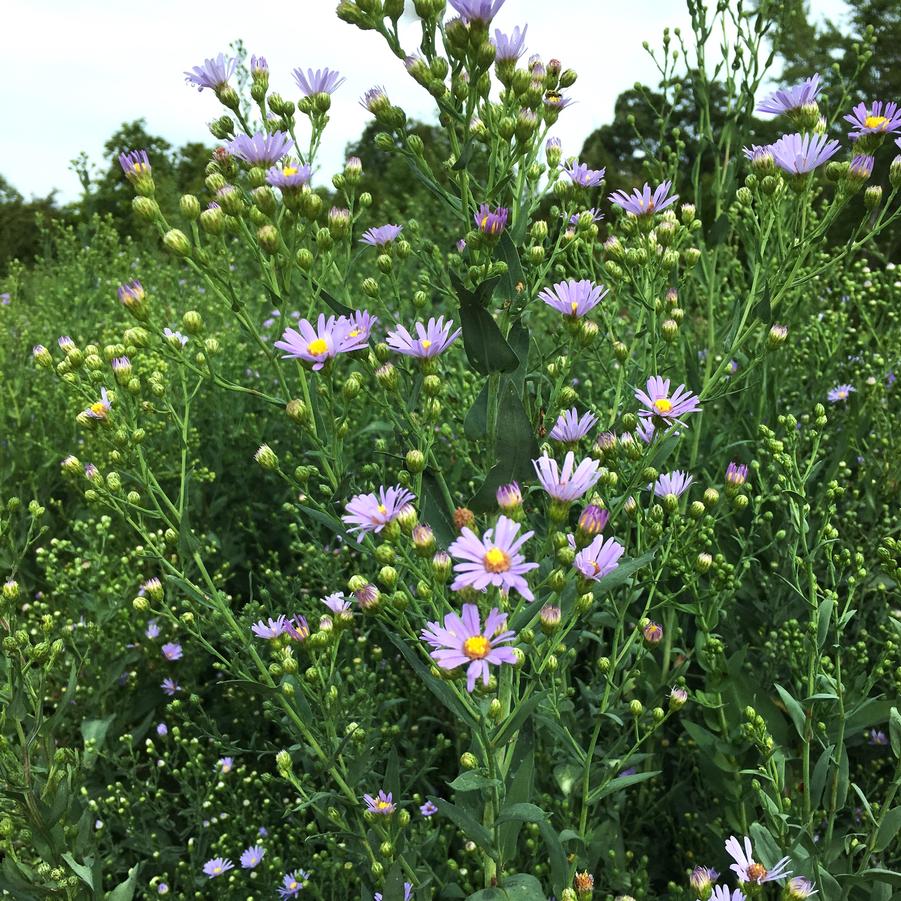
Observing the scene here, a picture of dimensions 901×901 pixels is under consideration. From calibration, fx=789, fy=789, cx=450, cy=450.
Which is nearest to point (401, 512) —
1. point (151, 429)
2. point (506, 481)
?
point (506, 481)

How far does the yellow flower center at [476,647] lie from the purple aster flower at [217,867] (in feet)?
5.03

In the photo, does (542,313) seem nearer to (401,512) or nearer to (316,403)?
(316,403)

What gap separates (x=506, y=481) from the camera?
1.50 meters

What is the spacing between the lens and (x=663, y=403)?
169 centimetres

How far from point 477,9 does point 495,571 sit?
39.5 inches

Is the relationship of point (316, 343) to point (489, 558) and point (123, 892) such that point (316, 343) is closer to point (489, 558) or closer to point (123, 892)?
point (489, 558)

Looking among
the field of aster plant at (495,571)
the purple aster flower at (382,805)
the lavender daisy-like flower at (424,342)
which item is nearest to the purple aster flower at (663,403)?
the field of aster plant at (495,571)

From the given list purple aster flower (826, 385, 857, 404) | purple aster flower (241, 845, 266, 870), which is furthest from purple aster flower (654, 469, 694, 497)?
purple aster flower (826, 385, 857, 404)

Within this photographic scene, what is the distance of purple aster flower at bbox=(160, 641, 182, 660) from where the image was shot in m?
2.89

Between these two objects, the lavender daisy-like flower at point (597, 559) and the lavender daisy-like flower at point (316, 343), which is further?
the lavender daisy-like flower at point (316, 343)

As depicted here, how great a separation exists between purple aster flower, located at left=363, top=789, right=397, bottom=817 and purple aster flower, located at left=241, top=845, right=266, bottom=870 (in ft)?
2.39

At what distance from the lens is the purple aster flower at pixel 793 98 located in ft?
6.75

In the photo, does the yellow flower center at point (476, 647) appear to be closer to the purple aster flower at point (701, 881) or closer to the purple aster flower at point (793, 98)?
the purple aster flower at point (701, 881)

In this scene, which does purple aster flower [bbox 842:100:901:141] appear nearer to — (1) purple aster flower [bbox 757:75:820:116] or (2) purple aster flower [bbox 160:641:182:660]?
(1) purple aster flower [bbox 757:75:820:116]
